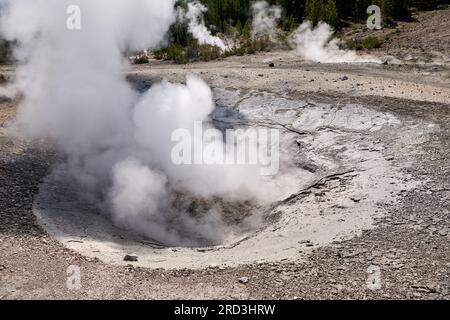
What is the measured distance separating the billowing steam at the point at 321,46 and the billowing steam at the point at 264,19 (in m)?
2.45

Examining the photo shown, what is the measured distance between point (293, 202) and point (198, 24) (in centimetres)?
2312

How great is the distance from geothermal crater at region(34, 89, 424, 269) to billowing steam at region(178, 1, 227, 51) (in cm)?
1503

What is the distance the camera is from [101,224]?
1039 cm

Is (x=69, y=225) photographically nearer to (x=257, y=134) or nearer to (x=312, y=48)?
(x=257, y=134)

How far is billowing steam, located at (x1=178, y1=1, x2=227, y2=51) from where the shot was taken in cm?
2905

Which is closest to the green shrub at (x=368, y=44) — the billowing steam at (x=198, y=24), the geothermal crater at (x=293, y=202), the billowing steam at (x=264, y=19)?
the billowing steam at (x=264, y=19)

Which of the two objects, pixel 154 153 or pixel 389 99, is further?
pixel 389 99

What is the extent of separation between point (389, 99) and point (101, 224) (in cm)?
960

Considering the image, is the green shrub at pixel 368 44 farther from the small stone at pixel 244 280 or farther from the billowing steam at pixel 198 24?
the small stone at pixel 244 280

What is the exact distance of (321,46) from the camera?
2492cm

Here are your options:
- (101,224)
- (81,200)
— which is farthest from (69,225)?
(81,200)

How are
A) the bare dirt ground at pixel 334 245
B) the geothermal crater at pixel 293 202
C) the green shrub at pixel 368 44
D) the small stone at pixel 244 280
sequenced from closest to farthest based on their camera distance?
the bare dirt ground at pixel 334 245 → the small stone at pixel 244 280 → the geothermal crater at pixel 293 202 → the green shrub at pixel 368 44

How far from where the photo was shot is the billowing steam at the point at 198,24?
29.0 meters
